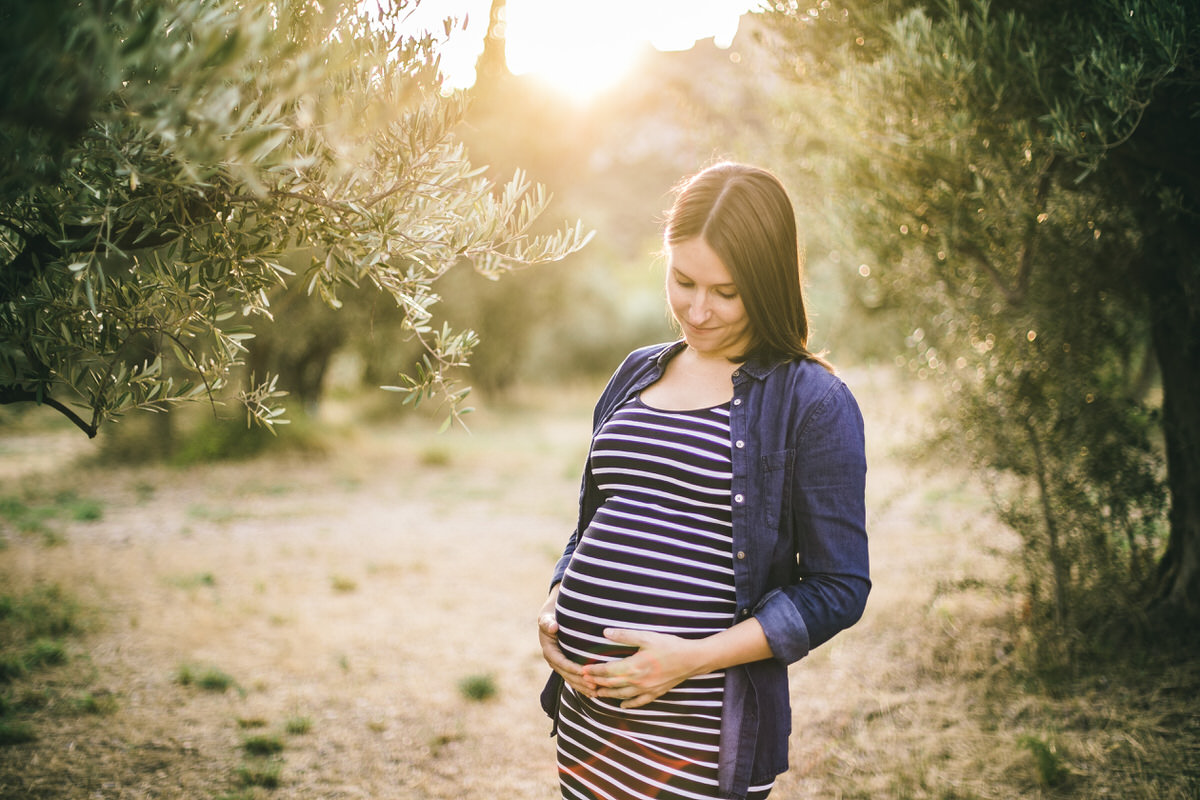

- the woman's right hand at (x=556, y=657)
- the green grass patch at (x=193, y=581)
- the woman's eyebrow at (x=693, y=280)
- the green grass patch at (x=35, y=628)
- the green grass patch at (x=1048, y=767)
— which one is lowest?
the green grass patch at (x=35, y=628)

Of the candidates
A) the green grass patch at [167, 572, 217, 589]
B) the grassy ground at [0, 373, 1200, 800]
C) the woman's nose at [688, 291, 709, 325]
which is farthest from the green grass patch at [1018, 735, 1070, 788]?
the green grass patch at [167, 572, 217, 589]

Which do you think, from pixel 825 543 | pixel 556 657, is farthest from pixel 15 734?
pixel 825 543

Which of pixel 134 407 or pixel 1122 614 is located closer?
pixel 134 407

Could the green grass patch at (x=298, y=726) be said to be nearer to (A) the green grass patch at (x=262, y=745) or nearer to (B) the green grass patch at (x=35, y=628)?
(A) the green grass patch at (x=262, y=745)

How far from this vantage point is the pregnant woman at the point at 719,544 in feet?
6.39

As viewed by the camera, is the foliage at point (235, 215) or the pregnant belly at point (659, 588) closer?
the foliage at point (235, 215)

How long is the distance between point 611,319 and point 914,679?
30.6 m

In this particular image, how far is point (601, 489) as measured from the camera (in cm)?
237

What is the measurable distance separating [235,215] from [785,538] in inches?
85.7

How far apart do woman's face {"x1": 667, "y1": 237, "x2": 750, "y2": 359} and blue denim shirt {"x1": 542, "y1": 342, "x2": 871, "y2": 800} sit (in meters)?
0.19

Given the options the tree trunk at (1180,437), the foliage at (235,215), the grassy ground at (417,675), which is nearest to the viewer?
the foliage at (235,215)

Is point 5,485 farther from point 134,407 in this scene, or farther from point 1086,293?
point 1086,293

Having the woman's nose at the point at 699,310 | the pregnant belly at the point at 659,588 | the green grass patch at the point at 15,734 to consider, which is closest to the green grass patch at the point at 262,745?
the green grass patch at the point at 15,734

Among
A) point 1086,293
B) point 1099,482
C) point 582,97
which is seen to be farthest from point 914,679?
point 582,97
